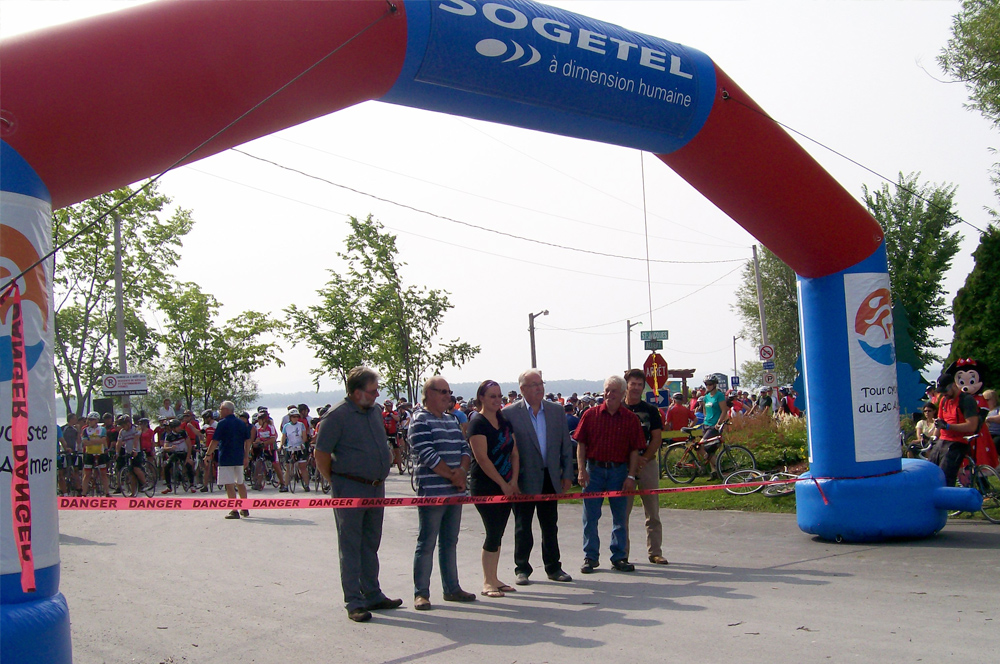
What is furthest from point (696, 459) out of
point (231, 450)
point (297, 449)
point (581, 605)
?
point (581, 605)

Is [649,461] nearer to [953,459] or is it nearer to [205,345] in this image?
[953,459]

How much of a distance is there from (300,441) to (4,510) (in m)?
14.8

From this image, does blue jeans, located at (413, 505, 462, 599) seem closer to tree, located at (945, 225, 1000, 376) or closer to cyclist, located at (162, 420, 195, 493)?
cyclist, located at (162, 420, 195, 493)

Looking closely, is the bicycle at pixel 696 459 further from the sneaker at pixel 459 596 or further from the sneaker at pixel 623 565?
the sneaker at pixel 459 596

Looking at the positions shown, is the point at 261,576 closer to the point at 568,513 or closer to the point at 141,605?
the point at 141,605

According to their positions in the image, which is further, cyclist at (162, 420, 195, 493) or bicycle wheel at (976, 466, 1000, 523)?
cyclist at (162, 420, 195, 493)

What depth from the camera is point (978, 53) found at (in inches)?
1027

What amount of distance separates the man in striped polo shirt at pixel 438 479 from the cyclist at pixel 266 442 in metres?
13.1

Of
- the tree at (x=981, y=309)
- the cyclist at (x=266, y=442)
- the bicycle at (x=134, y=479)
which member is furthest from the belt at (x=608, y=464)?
the tree at (x=981, y=309)

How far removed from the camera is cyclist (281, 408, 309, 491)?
1880 centimetres

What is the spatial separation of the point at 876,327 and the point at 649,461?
9.14 feet

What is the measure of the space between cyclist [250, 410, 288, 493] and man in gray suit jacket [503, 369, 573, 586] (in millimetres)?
12654

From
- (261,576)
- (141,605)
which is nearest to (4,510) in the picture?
(141,605)

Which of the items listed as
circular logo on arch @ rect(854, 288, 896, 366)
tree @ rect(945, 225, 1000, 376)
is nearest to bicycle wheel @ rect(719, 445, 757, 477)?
circular logo on arch @ rect(854, 288, 896, 366)
